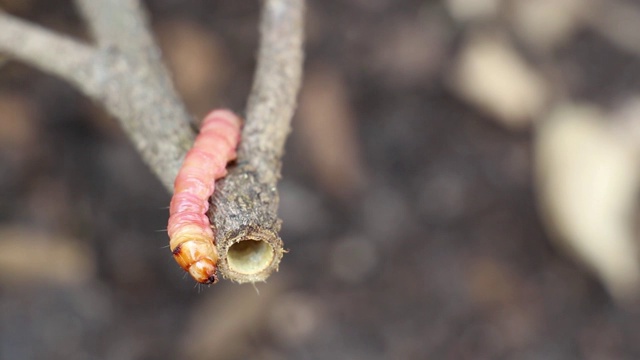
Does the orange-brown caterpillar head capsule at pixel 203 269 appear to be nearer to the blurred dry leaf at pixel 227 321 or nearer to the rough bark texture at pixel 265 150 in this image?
the rough bark texture at pixel 265 150

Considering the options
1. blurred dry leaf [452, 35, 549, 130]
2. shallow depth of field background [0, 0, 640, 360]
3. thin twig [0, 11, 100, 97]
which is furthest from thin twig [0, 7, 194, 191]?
blurred dry leaf [452, 35, 549, 130]

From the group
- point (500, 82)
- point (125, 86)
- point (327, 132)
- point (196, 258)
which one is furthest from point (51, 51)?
point (500, 82)

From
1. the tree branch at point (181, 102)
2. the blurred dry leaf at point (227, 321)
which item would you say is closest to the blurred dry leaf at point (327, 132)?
the blurred dry leaf at point (227, 321)

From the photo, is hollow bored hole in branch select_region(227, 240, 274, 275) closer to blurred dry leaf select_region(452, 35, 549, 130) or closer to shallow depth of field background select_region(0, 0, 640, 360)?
shallow depth of field background select_region(0, 0, 640, 360)

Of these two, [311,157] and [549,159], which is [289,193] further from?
[549,159]

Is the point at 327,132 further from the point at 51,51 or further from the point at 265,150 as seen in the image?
the point at 265,150

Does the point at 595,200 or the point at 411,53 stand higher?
the point at 411,53

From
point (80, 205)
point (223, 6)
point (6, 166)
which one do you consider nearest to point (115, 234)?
point (80, 205)
